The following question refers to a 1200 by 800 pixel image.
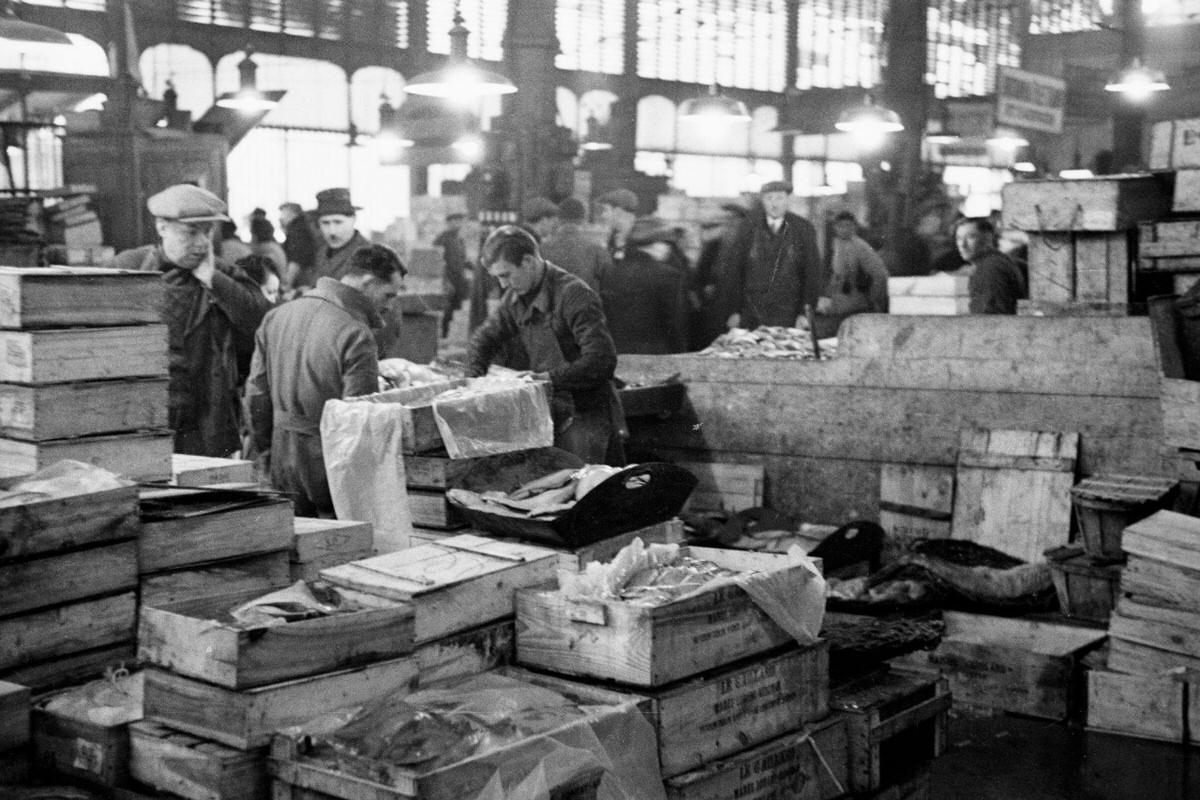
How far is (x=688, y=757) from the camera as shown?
3.64 meters

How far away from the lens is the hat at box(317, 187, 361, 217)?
8.96m

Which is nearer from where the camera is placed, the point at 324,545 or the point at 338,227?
the point at 324,545

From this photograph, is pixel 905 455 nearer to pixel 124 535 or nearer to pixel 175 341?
pixel 175 341

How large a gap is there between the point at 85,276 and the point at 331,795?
1.86 m

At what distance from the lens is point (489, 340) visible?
23.5 feet

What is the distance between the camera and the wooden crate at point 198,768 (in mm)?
3123

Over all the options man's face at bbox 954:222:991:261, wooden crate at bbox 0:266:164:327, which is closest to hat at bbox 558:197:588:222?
man's face at bbox 954:222:991:261

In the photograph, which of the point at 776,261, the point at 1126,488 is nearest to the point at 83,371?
the point at 1126,488

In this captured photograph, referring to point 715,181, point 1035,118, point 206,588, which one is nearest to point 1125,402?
point 206,588

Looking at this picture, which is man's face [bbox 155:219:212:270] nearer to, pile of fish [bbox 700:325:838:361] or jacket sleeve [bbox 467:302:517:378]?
jacket sleeve [bbox 467:302:517:378]

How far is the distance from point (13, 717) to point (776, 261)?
8.38m

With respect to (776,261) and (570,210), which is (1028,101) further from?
(570,210)

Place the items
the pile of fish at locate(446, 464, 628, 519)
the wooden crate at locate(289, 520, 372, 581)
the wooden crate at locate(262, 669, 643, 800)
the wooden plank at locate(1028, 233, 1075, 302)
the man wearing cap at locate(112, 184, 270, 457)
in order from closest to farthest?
the wooden crate at locate(262, 669, 643, 800) < the wooden crate at locate(289, 520, 372, 581) < the pile of fish at locate(446, 464, 628, 519) < the man wearing cap at locate(112, 184, 270, 457) < the wooden plank at locate(1028, 233, 1075, 302)

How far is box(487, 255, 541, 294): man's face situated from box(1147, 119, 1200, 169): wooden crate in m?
3.10
